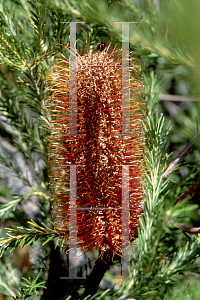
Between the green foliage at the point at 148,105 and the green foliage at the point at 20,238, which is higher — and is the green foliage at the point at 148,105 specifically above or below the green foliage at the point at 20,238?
above

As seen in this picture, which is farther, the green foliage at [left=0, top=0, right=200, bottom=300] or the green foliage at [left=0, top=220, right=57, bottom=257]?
the green foliage at [left=0, top=220, right=57, bottom=257]

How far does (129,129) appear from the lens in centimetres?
32

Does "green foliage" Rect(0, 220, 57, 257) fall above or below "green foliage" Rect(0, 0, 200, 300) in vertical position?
below

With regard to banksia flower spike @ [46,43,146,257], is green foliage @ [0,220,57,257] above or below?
below

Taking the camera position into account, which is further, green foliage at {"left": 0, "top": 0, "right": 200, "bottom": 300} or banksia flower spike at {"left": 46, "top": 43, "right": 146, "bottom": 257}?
banksia flower spike at {"left": 46, "top": 43, "right": 146, "bottom": 257}

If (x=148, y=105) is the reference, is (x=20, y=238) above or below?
below

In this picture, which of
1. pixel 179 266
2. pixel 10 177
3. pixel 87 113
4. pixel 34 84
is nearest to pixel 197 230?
pixel 179 266

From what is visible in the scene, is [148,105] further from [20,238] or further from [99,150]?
[20,238]

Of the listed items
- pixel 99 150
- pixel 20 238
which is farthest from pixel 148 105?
pixel 20 238

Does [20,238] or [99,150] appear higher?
[99,150]

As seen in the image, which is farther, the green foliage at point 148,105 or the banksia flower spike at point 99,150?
the banksia flower spike at point 99,150

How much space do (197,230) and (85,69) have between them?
8.9 inches

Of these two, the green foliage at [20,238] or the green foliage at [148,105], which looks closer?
the green foliage at [148,105]

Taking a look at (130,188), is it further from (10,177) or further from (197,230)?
(10,177)
